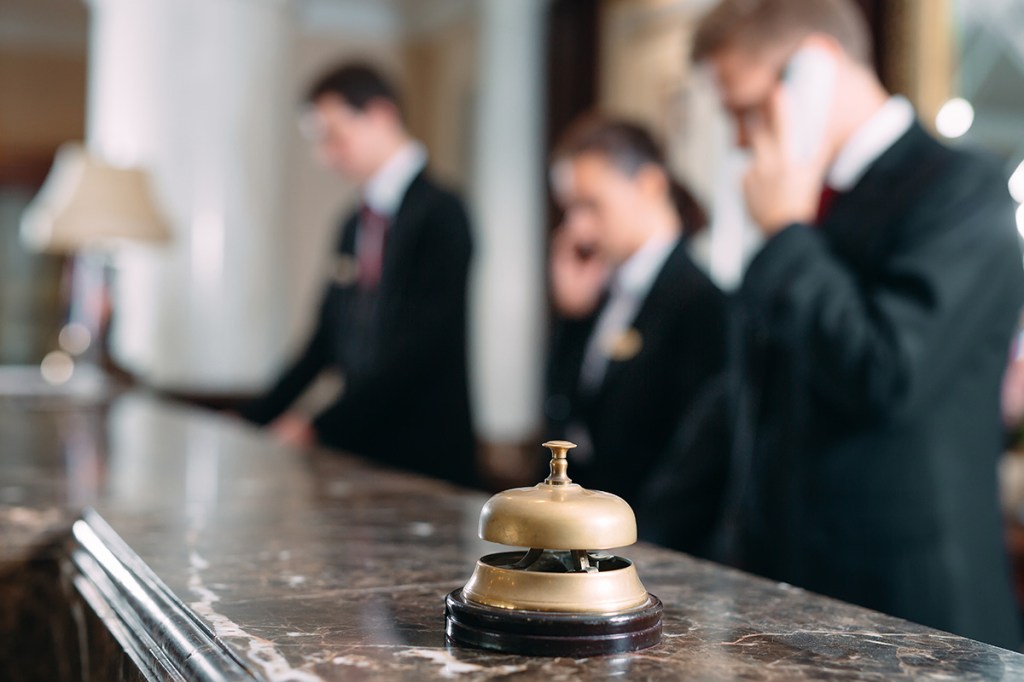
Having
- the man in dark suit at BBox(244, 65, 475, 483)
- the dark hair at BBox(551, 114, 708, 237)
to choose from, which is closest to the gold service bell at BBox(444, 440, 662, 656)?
the dark hair at BBox(551, 114, 708, 237)

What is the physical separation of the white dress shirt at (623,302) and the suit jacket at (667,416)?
3 centimetres

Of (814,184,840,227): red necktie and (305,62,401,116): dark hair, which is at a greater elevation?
(305,62,401,116): dark hair

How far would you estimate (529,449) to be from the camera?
8070 mm

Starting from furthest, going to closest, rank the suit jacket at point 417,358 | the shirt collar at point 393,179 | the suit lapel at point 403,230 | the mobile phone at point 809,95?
the shirt collar at point 393,179 < the suit lapel at point 403,230 < the suit jacket at point 417,358 < the mobile phone at point 809,95

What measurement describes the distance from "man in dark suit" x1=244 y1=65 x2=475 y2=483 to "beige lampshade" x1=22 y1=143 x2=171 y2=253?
4.39 feet

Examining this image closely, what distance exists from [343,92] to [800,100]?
2.13 metres

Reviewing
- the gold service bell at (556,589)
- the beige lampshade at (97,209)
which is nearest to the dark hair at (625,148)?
the gold service bell at (556,589)

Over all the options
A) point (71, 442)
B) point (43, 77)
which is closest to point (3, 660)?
point (71, 442)

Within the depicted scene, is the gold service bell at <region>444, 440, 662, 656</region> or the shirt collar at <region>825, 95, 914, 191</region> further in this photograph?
the shirt collar at <region>825, 95, 914, 191</region>

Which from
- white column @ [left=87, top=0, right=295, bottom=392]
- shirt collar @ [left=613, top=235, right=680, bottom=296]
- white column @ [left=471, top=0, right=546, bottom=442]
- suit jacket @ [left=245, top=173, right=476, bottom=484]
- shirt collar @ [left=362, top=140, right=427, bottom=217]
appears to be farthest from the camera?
white column @ [left=471, top=0, right=546, bottom=442]

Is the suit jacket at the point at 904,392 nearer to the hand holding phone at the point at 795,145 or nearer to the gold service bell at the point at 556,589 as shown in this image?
the hand holding phone at the point at 795,145

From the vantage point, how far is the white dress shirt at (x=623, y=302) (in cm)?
291

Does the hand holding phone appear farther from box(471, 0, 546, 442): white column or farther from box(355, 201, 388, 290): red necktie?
box(471, 0, 546, 442): white column

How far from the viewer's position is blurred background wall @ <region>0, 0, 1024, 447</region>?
4.94m
